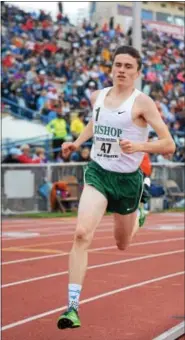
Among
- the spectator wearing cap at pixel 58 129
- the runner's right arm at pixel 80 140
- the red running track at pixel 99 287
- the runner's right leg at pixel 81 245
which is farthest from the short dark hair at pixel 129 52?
the spectator wearing cap at pixel 58 129

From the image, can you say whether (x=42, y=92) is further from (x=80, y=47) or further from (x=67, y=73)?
(x=80, y=47)

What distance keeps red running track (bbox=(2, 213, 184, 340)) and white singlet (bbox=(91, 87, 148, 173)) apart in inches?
50.1

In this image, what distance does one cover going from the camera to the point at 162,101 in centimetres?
2652

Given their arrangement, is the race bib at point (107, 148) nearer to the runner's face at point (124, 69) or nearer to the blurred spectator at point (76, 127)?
the runner's face at point (124, 69)

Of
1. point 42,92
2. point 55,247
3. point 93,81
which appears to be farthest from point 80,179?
point 55,247

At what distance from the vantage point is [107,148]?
5.78m

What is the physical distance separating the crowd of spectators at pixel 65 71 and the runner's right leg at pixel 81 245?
43.1 feet

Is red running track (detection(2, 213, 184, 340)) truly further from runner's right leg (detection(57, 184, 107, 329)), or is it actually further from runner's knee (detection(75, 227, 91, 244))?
runner's knee (detection(75, 227, 91, 244))

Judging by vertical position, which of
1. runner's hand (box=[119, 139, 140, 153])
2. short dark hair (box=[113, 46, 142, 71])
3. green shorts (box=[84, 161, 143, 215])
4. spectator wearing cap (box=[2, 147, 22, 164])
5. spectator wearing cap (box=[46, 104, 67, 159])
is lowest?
green shorts (box=[84, 161, 143, 215])

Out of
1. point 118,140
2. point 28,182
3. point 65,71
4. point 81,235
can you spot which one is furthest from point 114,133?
point 65,71

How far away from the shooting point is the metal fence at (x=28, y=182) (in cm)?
1795

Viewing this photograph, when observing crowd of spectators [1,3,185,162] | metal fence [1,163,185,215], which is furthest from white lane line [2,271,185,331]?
crowd of spectators [1,3,185,162]

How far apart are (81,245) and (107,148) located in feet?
2.48

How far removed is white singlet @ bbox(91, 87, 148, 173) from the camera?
18.8ft
